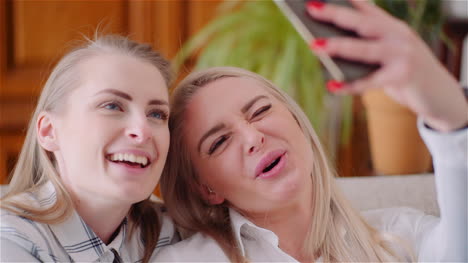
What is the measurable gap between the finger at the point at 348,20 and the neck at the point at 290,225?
533mm

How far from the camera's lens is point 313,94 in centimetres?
245

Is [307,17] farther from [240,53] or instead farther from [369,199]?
[240,53]

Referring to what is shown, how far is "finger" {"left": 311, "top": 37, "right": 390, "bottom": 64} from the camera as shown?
75cm

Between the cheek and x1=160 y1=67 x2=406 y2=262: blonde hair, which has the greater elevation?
the cheek

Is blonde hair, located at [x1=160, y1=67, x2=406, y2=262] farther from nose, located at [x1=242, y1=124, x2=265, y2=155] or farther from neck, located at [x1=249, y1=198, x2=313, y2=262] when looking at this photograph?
nose, located at [x1=242, y1=124, x2=265, y2=155]

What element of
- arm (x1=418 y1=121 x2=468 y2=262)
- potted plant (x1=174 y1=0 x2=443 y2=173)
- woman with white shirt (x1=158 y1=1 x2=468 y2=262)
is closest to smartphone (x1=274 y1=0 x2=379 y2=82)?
arm (x1=418 y1=121 x2=468 y2=262)

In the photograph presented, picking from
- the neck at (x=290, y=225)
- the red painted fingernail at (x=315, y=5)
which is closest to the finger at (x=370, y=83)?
the red painted fingernail at (x=315, y=5)

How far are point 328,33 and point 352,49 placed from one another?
0.04m

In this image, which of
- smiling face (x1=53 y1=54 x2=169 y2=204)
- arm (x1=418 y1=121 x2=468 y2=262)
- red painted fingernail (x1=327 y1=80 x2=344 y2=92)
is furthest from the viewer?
smiling face (x1=53 y1=54 x2=169 y2=204)

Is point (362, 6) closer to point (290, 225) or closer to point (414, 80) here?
point (414, 80)

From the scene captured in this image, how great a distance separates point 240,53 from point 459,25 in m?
0.99

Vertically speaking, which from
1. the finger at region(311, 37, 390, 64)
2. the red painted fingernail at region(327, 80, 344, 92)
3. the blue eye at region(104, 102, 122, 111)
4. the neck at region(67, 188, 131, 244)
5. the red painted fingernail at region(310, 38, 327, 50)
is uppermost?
the red painted fingernail at region(310, 38, 327, 50)

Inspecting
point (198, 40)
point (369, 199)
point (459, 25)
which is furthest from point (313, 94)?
point (369, 199)

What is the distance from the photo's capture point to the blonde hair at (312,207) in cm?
124
